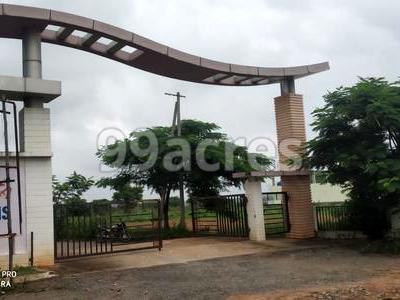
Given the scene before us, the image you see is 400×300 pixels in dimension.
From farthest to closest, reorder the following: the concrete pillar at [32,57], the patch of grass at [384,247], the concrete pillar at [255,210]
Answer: the concrete pillar at [255,210], the patch of grass at [384,247], the concrete pillar at [32,57]

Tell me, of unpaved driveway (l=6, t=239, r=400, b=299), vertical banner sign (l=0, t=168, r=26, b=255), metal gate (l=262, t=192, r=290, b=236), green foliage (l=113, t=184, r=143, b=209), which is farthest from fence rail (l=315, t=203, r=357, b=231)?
vertical banner sign (l=0, t=168, r=26, b=255)

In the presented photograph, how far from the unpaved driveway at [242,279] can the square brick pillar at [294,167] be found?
3048 millimetres

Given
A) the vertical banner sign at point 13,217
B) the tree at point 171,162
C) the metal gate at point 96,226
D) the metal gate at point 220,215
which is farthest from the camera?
the tree at point 171,162

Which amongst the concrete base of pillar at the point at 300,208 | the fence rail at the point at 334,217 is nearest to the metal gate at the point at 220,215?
the concrete base of pillar at the point at 300,208

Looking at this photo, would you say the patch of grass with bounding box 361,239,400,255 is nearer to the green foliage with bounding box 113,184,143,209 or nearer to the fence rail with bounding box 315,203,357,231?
the fence rail with bounding box 315,203,357,231

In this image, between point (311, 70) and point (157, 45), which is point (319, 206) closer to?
point (311, 70)

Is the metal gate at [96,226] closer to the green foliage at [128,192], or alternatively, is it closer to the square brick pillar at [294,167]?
the green foliage at [128,192]

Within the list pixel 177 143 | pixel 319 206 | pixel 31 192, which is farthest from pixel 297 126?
pixel 31 192

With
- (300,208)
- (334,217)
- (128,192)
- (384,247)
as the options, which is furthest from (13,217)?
(128,192)

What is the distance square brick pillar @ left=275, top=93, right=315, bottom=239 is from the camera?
15430mm

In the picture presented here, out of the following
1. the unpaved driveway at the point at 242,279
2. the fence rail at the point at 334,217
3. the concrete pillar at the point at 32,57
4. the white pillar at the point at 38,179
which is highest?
the concrete pillar at the point at 32,57

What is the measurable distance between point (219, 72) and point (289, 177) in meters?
4.08

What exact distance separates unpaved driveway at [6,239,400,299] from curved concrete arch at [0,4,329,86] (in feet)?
16.1

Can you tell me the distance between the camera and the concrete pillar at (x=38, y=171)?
33.7 ft
